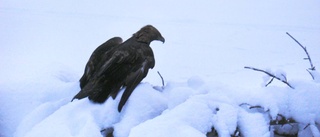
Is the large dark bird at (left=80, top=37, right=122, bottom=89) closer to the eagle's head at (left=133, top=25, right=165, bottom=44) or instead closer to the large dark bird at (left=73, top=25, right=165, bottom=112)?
the large dark bird at (left=73, top=25, right=165, bottom=112)

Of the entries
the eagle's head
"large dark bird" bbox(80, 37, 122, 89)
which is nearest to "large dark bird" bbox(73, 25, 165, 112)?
"large dark bird" bbox(80, 37, 122, 89)

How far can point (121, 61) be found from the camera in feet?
8.21

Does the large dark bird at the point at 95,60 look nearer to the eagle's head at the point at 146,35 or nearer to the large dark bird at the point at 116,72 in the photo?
the large dark bird at the point at 116,72

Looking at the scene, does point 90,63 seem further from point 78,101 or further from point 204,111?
point 204,111

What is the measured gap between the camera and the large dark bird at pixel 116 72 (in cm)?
205

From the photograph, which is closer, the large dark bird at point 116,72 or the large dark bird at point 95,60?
the large dark bird at point 116,72

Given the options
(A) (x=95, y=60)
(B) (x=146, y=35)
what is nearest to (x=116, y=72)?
(A) (x=95, y=60)

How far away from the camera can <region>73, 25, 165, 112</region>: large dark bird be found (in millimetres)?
2053

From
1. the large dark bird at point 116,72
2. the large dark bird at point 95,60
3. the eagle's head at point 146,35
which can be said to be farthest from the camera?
the eagle's head at point 146,35

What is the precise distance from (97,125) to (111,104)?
0.22 metres

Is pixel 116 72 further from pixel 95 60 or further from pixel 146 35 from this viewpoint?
pixel 146 35

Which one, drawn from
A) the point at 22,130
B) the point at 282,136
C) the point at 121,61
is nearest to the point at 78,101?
the point at 22,130

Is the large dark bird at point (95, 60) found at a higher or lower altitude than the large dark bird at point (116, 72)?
lower

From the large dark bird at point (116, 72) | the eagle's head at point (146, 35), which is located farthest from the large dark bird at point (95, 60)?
the eagle's head at point (146, 35)
